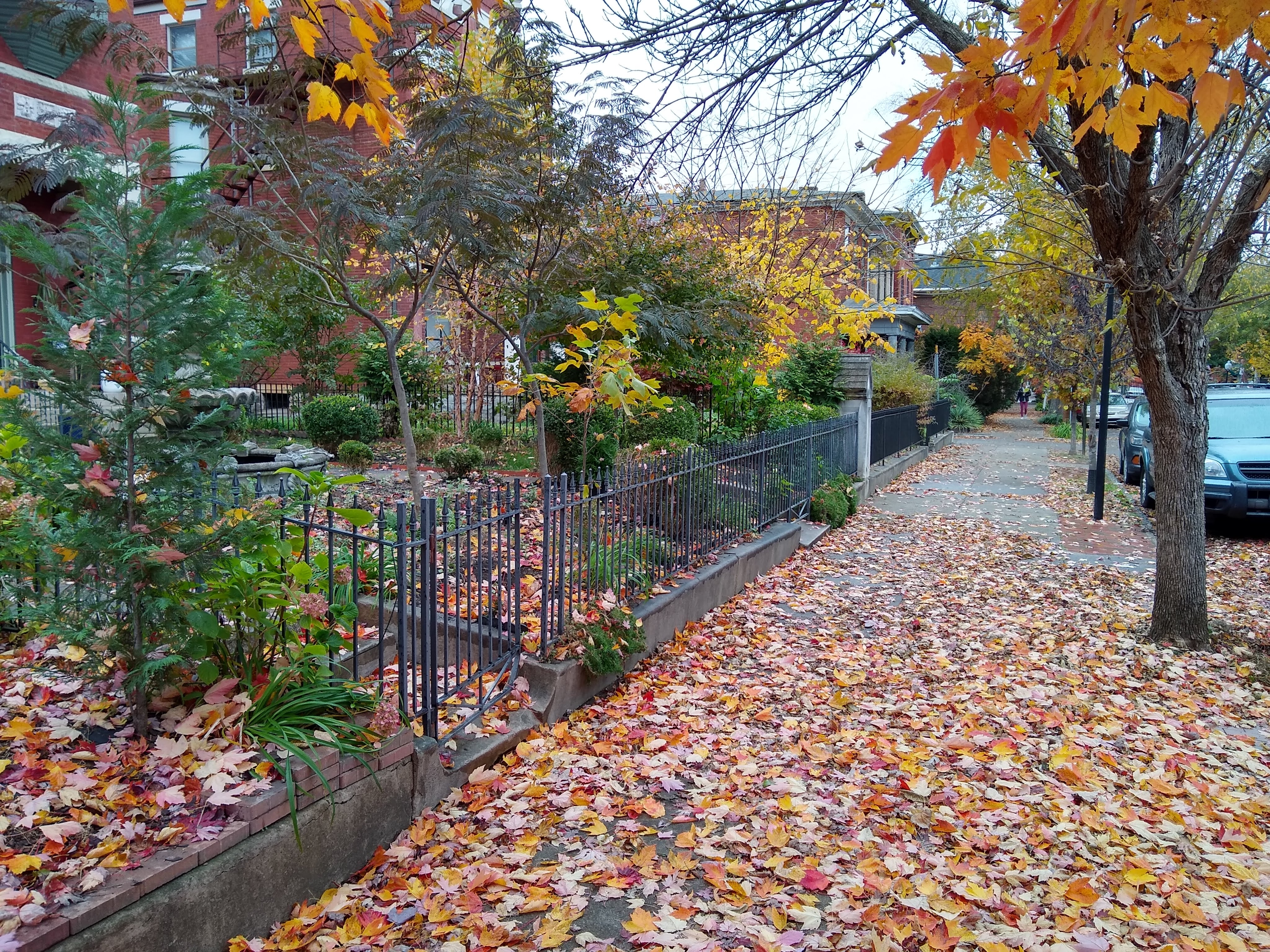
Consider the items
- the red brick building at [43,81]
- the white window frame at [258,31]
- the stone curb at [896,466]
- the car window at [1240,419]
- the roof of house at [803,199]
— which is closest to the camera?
the white window frame at [258,31]

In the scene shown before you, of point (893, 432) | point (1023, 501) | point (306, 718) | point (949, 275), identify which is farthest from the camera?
point (949, 275)

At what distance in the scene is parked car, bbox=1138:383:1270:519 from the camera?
10.6 metres

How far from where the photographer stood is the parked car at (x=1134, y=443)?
1563 centimetres

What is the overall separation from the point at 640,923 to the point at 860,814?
133 cm

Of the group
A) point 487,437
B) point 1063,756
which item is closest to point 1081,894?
point 1063,756

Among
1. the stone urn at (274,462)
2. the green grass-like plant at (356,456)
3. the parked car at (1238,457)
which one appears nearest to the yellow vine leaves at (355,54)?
the stone urn at (274,462)

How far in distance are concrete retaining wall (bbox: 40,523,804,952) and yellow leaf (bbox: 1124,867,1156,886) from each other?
281 cm

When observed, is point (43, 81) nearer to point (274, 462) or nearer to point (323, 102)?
point (274, 462)

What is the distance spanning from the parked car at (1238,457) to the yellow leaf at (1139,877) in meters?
7.17

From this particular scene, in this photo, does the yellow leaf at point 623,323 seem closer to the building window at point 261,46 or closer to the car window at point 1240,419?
the building window at point 261,46

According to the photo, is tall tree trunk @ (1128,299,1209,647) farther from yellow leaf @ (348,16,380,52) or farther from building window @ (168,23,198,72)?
building window @ (168,23,198,72)

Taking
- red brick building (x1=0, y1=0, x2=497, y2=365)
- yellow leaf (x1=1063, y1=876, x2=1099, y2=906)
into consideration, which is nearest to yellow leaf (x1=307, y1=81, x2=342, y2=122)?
red brick building (x1=0, y1=0, x2=497, y2=365)

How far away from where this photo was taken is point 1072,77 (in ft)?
10.8

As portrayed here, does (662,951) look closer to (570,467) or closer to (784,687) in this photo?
(784,687)
